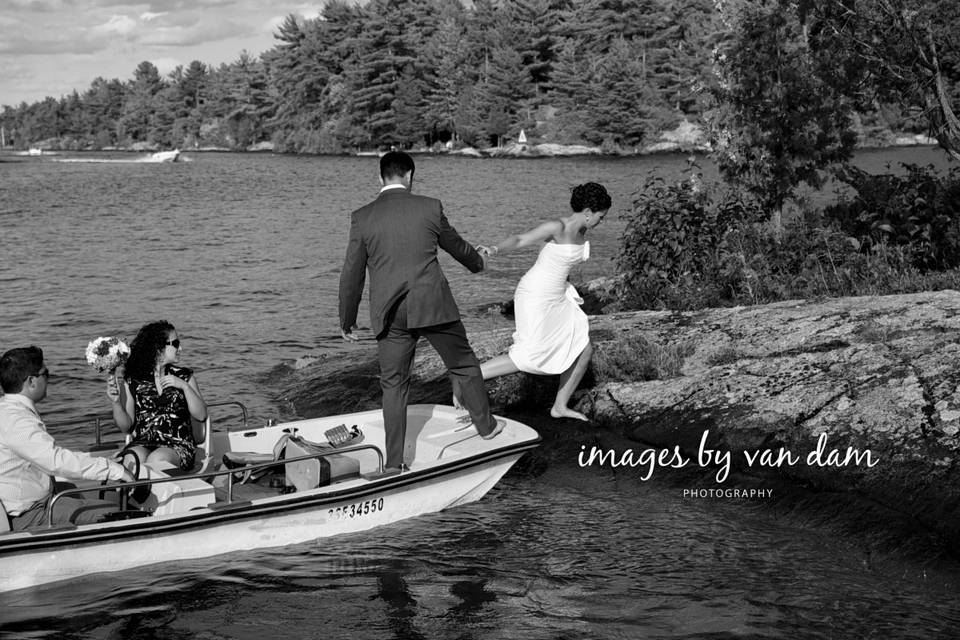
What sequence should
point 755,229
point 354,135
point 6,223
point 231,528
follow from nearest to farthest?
1. point 231,528
2. point 755,229
3. point 6,223
4. point 354,135

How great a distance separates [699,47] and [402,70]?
3940 centimetres

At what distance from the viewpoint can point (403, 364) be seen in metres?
7.95

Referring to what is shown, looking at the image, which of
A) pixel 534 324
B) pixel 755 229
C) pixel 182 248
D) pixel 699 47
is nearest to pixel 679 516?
pixel 534 324

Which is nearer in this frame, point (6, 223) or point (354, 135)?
point (6, 223)

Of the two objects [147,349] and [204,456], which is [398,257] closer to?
[147,349]

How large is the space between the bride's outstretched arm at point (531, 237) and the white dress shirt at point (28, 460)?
3.61 metres

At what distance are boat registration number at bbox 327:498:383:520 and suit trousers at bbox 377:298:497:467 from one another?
A: 34 cm

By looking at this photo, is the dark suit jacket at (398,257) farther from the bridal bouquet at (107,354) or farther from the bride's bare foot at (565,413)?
the bride's bare foot at (565,413)

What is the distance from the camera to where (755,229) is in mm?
14047

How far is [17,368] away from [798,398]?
668 centimetres

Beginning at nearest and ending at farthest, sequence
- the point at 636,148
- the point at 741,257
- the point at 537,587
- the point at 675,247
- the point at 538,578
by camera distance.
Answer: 1. the point at 537,587
2. the point at 538,578
3. the point at 741,257
4. the point at 675,247
5. the point at 636,148

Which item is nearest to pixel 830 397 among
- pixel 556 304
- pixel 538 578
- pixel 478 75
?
pixel 556 304

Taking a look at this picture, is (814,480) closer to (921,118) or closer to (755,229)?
(755,229)

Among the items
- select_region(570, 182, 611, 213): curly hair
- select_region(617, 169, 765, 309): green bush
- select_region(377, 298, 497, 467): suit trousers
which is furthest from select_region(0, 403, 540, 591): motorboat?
select_region(617, 169, 765, 309): green bush
